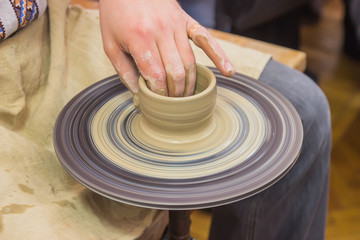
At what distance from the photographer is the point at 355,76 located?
2.37 m

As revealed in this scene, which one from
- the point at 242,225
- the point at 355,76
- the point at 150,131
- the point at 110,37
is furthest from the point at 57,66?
the point at 355,76

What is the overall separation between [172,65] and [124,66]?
111 mm

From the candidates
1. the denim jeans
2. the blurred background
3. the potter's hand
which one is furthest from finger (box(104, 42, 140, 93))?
the blurred background

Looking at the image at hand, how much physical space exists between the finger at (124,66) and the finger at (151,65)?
0.05m

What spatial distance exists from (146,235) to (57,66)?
0.39m

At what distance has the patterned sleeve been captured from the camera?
78 cm

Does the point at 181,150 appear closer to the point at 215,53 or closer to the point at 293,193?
the point at 215,53

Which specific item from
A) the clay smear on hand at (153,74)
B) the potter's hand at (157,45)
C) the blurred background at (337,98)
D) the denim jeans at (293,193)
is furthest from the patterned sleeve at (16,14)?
the blurred background at (337,98)

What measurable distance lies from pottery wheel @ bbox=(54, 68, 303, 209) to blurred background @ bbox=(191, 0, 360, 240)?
0.79 m

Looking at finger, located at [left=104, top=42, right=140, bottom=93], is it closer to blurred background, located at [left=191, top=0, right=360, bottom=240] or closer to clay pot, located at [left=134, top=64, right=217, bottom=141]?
clay pot, located at [left=134, top=64, right=217, bottom=141]

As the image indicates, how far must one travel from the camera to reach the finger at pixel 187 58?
727 mm

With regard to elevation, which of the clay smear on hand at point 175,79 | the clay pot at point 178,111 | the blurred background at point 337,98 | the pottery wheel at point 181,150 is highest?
the clay smear on hand at point 175,79

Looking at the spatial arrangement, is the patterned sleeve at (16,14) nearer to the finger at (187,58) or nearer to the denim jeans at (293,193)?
the finger at (187,58)

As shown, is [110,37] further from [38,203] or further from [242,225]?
[242,225]
